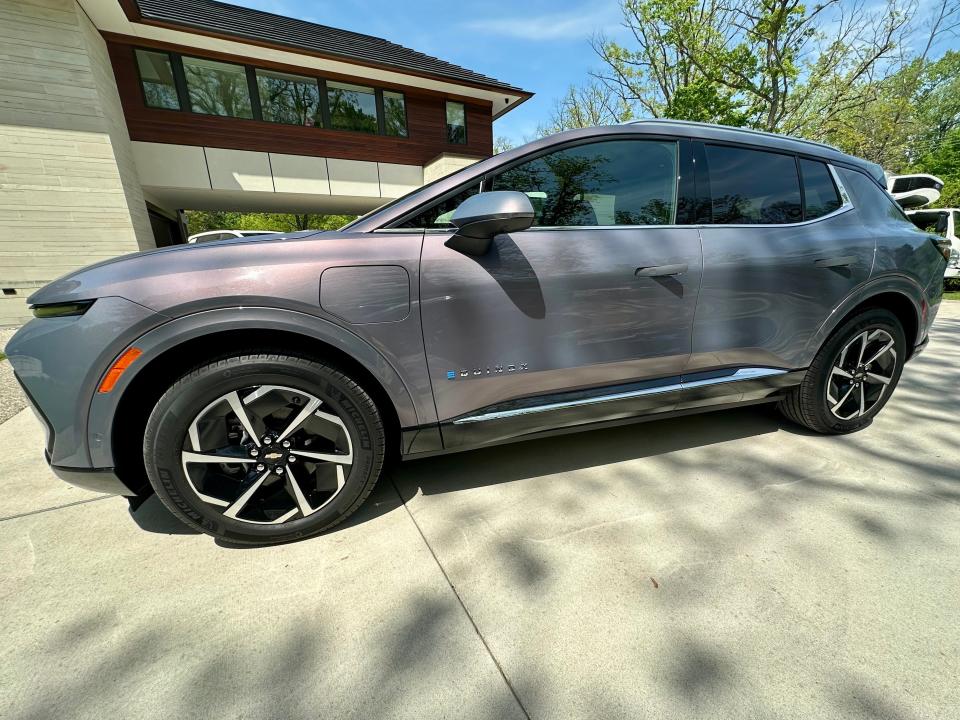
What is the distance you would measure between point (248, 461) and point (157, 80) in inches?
440

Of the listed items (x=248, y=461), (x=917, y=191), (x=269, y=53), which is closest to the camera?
(x=248, y=461)

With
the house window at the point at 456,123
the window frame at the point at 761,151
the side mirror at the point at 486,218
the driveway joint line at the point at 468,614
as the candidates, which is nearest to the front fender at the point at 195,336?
the side mirror at the point at 486,218

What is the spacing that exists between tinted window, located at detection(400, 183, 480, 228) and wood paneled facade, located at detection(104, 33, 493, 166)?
406 inches

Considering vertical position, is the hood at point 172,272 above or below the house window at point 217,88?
below

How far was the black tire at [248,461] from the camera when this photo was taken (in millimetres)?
1489

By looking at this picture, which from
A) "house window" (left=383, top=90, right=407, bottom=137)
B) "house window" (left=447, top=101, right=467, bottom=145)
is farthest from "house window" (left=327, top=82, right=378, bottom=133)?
"house window" (left=447, top=101, right=467, bottom=145)

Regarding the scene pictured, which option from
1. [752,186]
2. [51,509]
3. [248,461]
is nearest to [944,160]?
[752,186]

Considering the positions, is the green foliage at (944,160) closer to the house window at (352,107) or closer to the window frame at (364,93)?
the window frame at (364,93)

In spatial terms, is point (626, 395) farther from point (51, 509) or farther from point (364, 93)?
point (364, 93)

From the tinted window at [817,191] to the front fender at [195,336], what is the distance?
2450mm

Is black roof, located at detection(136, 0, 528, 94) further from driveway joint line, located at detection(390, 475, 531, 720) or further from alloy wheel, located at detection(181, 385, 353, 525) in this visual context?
driveway joint line, located at detection(390, 475, 531, 720)

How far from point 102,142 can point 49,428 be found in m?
8.22

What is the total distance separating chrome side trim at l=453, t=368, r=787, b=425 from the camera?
1795mm

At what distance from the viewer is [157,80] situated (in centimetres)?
872
